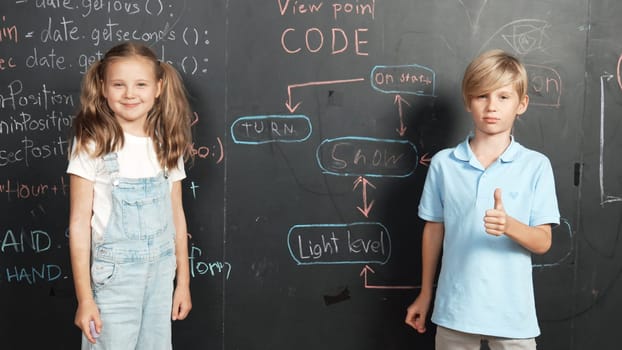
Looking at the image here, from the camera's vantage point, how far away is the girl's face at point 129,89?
2078 millimetres

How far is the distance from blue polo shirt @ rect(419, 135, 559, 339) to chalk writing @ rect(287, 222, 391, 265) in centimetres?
58

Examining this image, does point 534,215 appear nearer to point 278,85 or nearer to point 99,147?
point 278,85

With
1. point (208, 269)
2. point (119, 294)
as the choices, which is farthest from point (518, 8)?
point (119, 294)

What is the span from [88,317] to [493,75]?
155cm

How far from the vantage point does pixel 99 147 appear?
2006 mm

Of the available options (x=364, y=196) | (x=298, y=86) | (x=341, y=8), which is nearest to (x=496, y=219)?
(x=364, y=196)

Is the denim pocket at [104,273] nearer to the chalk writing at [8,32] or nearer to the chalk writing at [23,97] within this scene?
the chalk writing at [23,97]

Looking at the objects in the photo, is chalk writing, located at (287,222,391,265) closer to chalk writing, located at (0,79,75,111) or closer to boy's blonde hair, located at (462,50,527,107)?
boy's blonde hair, located at (462,50,527,107)

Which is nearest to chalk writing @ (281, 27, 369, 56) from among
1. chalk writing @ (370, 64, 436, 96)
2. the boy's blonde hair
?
chalk writing @ (370, 64, 436, 96)

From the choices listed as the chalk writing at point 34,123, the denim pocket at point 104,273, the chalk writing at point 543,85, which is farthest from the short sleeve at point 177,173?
the chalk writing at point 543,85

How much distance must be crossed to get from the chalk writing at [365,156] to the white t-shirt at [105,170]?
830mm

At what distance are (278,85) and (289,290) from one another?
35.3 inches

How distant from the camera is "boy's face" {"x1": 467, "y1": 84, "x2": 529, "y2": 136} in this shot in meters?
2.13

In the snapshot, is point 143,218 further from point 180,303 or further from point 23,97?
point 23,97
